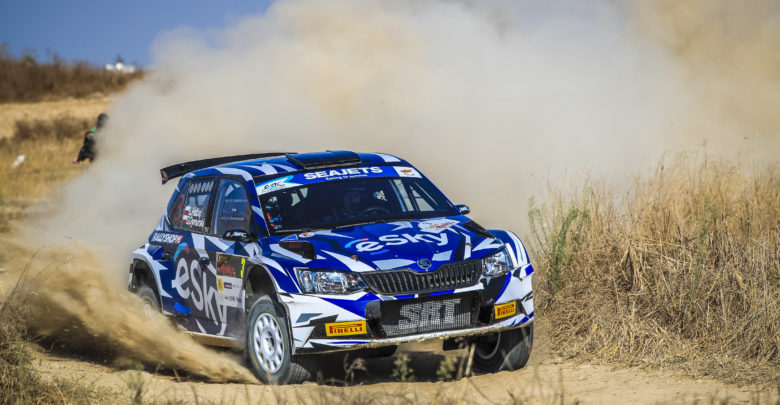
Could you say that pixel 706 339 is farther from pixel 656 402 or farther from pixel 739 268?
pixel 656 402

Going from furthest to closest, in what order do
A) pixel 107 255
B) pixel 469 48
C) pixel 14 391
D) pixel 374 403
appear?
pixel 469 48, pixel 107 255, pixel 14 391, pixel 374 403

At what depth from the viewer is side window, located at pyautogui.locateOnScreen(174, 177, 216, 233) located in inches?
322

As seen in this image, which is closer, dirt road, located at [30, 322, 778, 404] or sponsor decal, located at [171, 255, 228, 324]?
dirt road, located at [30, 322, 778, 404]

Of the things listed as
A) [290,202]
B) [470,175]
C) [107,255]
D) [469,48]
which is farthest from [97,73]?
[290,202]

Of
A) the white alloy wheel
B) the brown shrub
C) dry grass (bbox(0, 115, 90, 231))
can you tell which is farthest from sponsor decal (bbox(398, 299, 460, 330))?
the brown shrub

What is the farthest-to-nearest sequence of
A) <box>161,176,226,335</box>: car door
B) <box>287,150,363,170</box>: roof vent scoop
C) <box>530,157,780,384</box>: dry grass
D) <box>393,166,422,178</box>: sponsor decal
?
<box>393,166,422,178</box>: sponsor decal, <box>287,150,363,170</box>: roof vent scoop, <box>161,176,226,335</box>: car door, <box>530,157,780,384</box>: dry grass

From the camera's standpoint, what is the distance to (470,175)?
62.1 ft

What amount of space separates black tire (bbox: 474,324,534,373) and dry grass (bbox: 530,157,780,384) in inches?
27.0

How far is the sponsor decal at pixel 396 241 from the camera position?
6.66 meters

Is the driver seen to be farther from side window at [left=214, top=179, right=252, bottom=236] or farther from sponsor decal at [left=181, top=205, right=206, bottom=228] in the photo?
sponsor decal at [left=181, top=205, right=206, bottom=228]

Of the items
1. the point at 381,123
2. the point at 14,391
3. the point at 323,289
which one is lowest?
the point at 14,391

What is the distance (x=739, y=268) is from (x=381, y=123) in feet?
49.3

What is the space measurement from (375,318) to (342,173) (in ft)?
6.06

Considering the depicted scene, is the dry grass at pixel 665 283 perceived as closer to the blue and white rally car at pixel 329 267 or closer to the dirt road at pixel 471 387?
the dirt road at pixel 471 387
